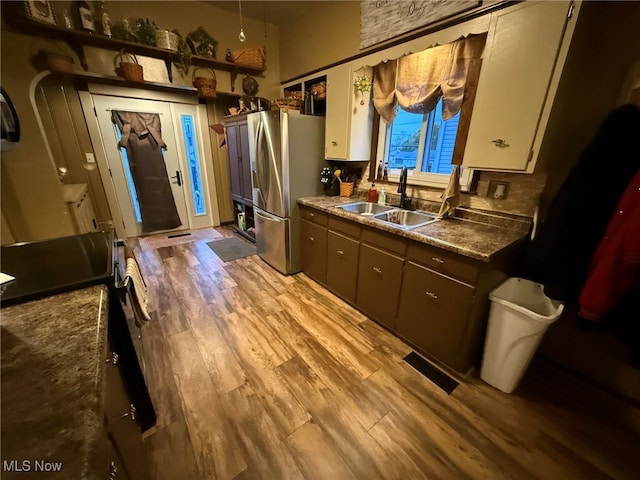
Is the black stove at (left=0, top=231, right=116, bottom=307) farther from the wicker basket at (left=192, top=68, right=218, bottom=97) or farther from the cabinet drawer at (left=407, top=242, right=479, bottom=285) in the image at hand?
the wicker basket at (left=192, top=68, right=218, bottom=97)

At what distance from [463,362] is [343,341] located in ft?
2.72

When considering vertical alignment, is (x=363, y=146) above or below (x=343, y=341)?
above

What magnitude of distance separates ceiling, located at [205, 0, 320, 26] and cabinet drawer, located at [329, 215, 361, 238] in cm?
270

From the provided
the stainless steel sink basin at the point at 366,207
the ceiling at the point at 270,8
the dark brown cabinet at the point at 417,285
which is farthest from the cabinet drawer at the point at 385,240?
the ceiling at the point at 270,8

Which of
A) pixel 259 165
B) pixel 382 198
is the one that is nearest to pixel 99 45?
pixel 259 165

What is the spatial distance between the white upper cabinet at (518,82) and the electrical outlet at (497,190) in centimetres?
34

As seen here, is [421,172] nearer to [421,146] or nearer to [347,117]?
[421,146]

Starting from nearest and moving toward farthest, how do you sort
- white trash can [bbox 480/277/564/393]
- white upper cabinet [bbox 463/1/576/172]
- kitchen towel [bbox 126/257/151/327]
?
kitchen towel [bbox 126/257/151/327]
white upper cabinet [bbox 463/1/576/172]
white trash can [bbox 480/277/564/393]

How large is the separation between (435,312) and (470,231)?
0.61 m

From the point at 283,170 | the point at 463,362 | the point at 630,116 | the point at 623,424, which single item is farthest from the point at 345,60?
the point at 623,424

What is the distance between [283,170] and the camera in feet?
8.61

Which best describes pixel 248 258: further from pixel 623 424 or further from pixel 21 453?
pixel 623 424

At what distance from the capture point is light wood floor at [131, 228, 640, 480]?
4.09 feet

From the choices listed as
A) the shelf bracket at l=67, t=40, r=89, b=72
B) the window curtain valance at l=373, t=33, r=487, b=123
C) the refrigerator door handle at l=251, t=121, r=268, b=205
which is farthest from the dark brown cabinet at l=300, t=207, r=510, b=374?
the shelf bracket at l=67, t=40, r=89, b=72
